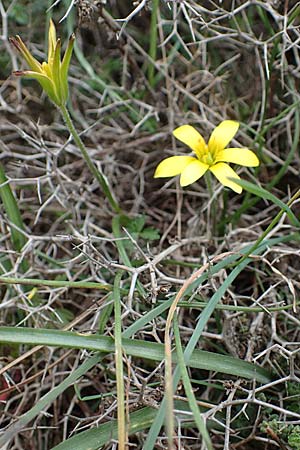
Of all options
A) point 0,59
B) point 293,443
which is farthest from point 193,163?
point 0,59

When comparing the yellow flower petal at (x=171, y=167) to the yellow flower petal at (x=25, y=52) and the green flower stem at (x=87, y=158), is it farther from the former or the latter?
the yellow flower petal at (x=25, y=52)

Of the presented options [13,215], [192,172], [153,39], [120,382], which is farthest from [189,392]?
[153,39]

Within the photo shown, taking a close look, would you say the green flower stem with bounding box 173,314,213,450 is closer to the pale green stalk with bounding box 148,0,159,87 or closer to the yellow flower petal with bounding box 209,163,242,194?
the yellow flower petal with bounding box 209,163,242,194

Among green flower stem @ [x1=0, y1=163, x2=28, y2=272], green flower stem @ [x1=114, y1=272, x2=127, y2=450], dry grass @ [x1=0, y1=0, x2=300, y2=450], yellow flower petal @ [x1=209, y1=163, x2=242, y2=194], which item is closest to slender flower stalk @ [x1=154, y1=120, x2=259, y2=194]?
yellow flower petal @ [x1=209, y1=163, x2=242, y2=194]

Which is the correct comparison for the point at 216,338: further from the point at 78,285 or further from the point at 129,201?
the point at 129,201

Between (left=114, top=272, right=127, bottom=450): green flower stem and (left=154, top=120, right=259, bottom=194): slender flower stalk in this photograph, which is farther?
(left=154, top=120, right=259, bottom=194): slender flower stalk

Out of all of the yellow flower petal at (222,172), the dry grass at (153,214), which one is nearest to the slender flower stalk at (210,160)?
the yellow flower petal at (222,172)

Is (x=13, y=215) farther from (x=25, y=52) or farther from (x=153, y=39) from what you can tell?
(x=153, y=39)
